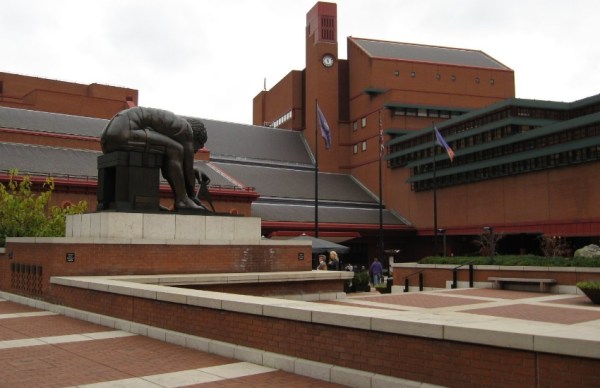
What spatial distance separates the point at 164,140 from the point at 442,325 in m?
13.3

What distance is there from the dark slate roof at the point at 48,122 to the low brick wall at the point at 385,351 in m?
43.8

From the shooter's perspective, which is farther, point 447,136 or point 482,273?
point 447,136

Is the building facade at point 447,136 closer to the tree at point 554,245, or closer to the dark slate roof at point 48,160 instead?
the tree at point 554,245

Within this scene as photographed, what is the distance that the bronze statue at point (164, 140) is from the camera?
1756 centimetres

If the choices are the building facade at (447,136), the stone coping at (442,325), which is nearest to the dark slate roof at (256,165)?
the building facade at (447,136)

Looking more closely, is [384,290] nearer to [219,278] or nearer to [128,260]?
[219,278]

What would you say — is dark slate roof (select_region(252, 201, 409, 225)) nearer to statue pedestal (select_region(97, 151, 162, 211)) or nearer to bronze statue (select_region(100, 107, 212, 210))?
bronze statue (select_region(100, 107, 212, 210))

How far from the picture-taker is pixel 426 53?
7275 centimetres

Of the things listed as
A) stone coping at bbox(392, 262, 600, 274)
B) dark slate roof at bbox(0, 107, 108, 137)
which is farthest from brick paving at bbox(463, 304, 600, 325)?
Result: dark slate roof at bbox(0, 107, 108, 137)

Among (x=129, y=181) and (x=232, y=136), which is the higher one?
(x=232, y=136)

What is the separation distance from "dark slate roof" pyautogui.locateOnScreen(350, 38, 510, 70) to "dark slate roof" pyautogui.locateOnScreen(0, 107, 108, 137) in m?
31.4

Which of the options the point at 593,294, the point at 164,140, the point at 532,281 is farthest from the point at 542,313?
the point at 164,140

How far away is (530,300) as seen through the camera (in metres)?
18.9

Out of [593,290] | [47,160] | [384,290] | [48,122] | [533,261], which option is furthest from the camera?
[48,122]
